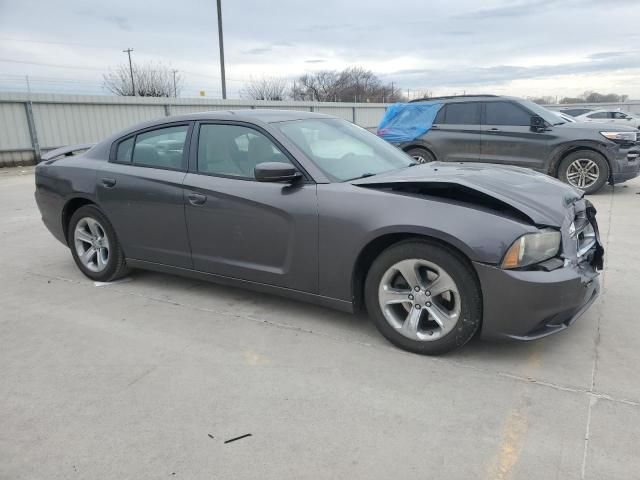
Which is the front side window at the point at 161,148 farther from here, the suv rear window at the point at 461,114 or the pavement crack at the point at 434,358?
the suv rear window at the point at 461,114

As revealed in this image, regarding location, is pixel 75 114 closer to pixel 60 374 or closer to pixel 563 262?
pixel 60 374

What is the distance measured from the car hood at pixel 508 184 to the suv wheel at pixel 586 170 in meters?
5.77

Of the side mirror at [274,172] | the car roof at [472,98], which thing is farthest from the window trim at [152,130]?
the car roof at [472,98]

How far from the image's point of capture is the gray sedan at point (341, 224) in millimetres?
2994

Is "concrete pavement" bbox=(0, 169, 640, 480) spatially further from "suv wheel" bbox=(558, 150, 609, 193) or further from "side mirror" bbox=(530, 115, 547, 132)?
"side mirror" bbox=(530, 115, 547, 132)

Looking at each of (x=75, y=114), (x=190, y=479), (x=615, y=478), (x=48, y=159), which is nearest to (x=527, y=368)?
(x=615, y=478)

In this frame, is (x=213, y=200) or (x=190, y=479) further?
(x=213, y=200)

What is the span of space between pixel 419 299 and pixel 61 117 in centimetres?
1629

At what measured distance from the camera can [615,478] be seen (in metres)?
2.19

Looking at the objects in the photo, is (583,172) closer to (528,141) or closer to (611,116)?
(528,141)

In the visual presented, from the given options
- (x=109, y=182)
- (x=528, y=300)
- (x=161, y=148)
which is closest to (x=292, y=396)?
(x=528, y=300)

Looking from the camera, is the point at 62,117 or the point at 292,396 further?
the point at 62,117

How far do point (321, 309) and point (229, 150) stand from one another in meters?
1.44

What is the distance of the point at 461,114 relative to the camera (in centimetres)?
997
